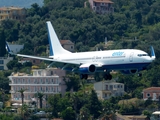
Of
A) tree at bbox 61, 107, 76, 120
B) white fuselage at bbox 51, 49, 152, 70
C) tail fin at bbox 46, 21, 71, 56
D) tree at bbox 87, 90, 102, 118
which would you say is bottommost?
tree at bbox 61, 107, 76, 120

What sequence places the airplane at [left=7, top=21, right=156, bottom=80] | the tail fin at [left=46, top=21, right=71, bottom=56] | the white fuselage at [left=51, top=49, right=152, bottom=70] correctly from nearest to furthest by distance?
the white fuselage at [left=51, top=49, right=152, bottom=70] → the airplane at [left=7, top=21, right=156, bottom=80] → the tail fin at [left=46, top=21, right=71, bottom=56]

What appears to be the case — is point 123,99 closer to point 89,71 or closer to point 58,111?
point 58,111

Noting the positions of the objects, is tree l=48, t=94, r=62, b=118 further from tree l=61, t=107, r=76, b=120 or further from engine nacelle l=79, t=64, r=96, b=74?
engine nacelle l=79, t=64, r=96, b=74

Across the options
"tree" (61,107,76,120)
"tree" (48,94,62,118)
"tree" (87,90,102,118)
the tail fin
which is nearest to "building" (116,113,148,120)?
"tree" (87,90,102,118)

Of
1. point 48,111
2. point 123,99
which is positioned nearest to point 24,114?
point 48,111

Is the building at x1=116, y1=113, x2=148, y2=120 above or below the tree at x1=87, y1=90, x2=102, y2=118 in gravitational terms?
below

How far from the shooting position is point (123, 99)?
199m

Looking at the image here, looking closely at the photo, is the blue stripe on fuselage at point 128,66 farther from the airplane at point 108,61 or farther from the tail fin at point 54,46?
the tail fin at point 54,46

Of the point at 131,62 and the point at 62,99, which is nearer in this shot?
the point at 131,62

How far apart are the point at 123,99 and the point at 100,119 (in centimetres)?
1003

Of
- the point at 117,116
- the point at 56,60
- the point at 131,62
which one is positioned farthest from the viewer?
the point at 117,116

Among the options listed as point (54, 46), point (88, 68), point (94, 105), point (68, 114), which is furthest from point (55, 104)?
point (88, 68)

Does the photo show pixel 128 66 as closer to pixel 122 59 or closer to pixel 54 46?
pixel 122 59

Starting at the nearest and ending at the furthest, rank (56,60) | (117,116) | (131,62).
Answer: (131,62) → (56,60) → (117,116)
